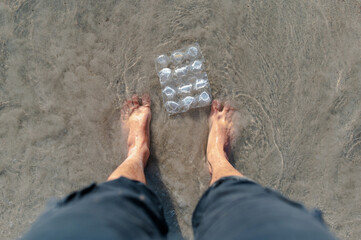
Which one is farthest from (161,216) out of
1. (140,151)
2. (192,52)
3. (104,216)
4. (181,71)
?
(192,52)

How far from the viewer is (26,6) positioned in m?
2.05

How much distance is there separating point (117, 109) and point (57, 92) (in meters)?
0.51

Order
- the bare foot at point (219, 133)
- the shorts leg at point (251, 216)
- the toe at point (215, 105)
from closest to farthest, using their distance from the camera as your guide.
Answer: the shorts leg at point (251, 216) → the bare foot at point (219, 133) → the toe at point (215, 105)

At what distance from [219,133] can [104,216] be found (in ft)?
3.91

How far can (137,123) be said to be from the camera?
2045 mm

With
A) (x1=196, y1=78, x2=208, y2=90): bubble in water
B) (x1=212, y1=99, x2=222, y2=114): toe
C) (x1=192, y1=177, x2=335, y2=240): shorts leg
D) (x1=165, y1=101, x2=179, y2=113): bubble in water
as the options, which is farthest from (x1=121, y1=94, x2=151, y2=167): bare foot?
(x1=192, y1=177, x2=335, y2=240): shorts leg

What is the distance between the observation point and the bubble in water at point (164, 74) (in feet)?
6.70

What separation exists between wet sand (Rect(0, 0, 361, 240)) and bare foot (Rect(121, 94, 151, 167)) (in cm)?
9

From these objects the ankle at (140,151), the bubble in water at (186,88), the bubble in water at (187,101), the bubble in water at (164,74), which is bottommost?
the ankle at (140,151)

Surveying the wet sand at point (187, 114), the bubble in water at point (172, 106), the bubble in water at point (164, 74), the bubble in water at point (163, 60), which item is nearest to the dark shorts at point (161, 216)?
the wet sand at point (187, 114)

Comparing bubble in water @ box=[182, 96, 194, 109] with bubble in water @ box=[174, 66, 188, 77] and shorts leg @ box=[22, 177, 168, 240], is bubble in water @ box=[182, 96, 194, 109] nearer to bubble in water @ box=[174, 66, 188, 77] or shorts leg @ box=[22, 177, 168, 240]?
bubble in water @ box=[174, 66, 188, 77]

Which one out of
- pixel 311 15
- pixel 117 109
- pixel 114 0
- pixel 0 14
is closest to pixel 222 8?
pixel 311 15

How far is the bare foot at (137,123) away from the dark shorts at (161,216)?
0.56 m

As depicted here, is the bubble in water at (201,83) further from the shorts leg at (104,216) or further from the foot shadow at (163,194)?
the shorts leg at (104,216)
